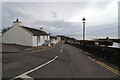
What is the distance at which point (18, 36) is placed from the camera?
2473 cm

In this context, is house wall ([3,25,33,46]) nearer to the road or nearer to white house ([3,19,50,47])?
white house ([3,19,50,47])

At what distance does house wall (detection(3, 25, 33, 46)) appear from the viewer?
2420cm

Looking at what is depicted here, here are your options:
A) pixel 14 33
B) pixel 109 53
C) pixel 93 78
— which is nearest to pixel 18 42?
pixel 14 33

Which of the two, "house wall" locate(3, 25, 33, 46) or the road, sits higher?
"house wall" locate(3, 25, 33, 46)

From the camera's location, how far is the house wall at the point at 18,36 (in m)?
24.2

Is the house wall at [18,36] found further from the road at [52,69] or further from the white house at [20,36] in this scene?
the road at [52,69]

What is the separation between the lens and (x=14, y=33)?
81.7ft

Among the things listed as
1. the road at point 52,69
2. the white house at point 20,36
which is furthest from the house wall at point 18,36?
the road at point 52,69

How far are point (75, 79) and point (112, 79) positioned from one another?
1908mm

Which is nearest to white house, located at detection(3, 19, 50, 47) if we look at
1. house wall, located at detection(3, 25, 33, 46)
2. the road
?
house wall, located at detection(3, 25, 33, 46)

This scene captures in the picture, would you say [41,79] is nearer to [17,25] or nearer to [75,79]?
[75,79]

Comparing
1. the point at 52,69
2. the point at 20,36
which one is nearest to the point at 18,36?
the point at 20,36

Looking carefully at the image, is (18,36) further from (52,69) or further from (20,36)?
(52,69)

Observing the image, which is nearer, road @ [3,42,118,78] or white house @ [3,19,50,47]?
A: road @ [3,42,118,78]
